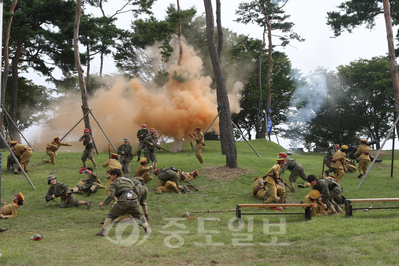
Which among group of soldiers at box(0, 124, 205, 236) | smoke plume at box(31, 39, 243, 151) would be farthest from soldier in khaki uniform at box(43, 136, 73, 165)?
smoke plume at box(31, 39, 243, 151)

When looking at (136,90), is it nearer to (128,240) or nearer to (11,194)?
(11,194)

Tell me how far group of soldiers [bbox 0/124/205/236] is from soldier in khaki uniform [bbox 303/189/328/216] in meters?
4.44

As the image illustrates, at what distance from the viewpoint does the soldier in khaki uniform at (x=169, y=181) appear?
14.0 metres

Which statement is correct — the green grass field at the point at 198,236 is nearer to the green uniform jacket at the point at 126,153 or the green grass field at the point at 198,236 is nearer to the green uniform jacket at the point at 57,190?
the green uniform jacket at the point at 57,190

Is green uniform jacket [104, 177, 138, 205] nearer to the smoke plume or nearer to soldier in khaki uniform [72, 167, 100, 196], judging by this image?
soldier in khaki uniform [72, 167, 100, 196]

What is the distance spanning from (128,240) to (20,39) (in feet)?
83.0

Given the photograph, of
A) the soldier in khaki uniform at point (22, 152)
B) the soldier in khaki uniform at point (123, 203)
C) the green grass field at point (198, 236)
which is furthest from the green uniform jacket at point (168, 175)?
the soldier in khaki uniform at point (22, 152)

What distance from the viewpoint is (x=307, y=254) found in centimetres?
677

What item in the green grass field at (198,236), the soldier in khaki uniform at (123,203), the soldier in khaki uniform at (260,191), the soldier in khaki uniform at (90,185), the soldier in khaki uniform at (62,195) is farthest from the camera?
the soldier in khaki uniform at (90,185)

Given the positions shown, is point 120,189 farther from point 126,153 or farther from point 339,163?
point 339,163

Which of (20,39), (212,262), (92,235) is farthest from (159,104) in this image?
(212,262)

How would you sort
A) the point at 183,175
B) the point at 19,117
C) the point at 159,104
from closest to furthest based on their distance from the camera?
the point at 183,175, the point at 159,104, the point at 19,117

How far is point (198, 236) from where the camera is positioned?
8359mm

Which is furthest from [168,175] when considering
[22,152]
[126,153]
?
[22,152]
